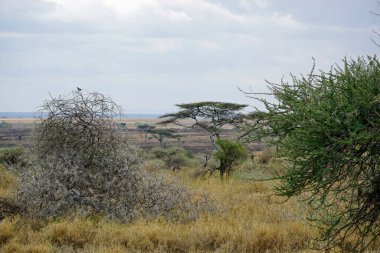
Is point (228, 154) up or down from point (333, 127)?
down

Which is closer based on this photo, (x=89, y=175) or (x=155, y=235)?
(x=155, y=235)

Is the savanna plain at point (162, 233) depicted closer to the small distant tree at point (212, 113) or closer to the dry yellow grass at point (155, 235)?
the dry yellow grass at point (155, 235)

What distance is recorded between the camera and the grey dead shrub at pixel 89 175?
8812 mm

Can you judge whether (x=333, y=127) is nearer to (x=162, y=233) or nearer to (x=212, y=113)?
(x=162, y=233)

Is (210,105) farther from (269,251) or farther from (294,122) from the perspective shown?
(294,122)

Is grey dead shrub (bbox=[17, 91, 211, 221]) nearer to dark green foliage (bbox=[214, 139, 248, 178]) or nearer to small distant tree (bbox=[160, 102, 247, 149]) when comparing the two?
dark green foliage (bbox=[214, 139, 248, 178])

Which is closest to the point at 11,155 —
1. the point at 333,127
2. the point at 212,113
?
the point at 212,113

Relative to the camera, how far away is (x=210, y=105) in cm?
2522

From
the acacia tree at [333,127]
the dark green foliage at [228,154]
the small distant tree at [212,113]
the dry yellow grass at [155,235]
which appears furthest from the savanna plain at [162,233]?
the small distant tree at [212,113]

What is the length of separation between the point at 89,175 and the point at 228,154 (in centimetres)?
762

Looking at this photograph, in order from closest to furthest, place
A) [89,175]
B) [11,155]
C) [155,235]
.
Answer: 1. [155,235]
2. [89,175]
3. [11,155]

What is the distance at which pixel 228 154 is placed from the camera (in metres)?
16.2

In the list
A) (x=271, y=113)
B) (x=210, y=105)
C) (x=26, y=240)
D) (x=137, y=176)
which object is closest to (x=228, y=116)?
(x=210, y=105)

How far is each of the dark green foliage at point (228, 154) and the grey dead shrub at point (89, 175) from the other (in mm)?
5869
